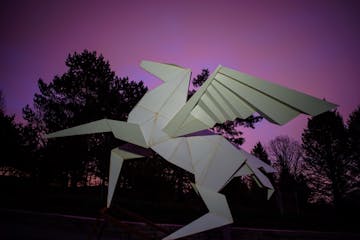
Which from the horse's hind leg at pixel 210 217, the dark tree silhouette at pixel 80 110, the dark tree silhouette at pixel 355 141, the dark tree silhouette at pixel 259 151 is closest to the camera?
the horse's hind leg at pixel 210 217

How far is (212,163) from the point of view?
147 inches

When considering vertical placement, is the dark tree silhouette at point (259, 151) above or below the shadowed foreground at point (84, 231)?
above

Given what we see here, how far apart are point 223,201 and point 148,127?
1.88 m

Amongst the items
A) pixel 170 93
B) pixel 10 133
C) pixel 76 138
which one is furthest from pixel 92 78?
pixel 170 93

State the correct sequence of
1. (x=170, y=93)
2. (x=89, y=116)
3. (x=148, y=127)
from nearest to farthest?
(x=148, y=127), (x=170, y=93), (x=89, y=116)

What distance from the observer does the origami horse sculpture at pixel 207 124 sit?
11.0 ft

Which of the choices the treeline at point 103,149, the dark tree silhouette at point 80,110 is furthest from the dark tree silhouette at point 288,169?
the dark tree silhouette at point 80,110

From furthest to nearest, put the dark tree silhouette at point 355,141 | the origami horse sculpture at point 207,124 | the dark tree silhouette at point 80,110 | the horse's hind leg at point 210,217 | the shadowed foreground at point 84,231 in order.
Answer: the dark tree silhouette at point 355,141 → the dark tree silhouette at point 80,110 → the shadowed foreground at point 84,231 → the origami horse sculpture at point 207,124 → the horse's hind leg at point 210,217

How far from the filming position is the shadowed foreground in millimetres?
6250

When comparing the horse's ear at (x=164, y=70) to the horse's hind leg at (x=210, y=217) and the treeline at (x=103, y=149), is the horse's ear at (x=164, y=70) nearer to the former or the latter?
the horse's hind leg at (x=210, y=217)

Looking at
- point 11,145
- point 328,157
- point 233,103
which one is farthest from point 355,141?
point 11,145

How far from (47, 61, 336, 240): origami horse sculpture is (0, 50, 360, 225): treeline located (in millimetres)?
12069

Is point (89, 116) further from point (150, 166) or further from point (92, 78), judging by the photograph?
point (150, 166)

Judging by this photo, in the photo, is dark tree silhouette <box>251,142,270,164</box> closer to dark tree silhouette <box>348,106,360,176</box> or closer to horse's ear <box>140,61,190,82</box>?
dark tree silhouette <box>348,106,360,176</box>
